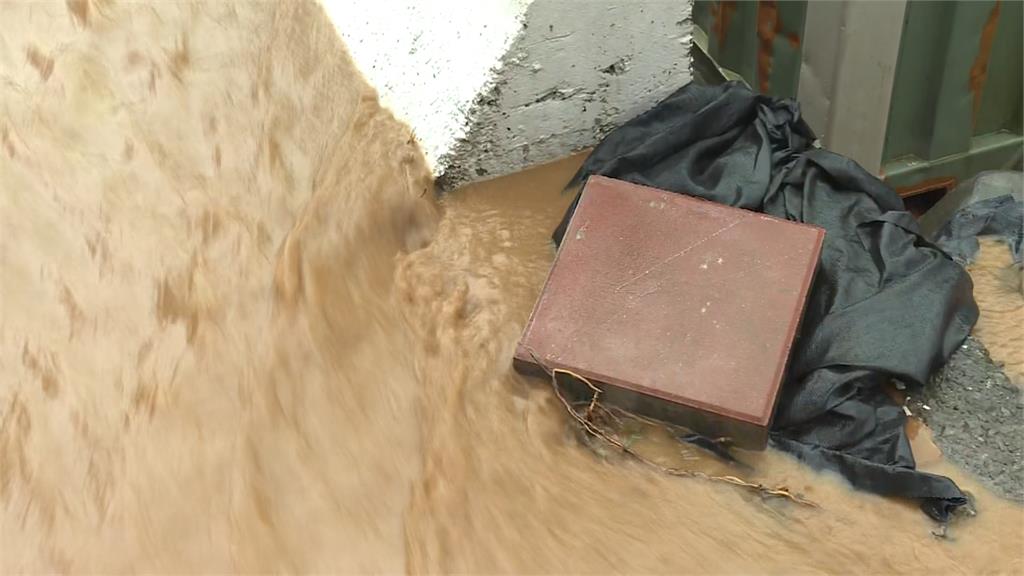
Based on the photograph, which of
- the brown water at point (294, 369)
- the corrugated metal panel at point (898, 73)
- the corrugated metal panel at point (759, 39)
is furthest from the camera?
the corrugated metal panel at point (759, 39)

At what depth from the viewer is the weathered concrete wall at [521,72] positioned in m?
2.00

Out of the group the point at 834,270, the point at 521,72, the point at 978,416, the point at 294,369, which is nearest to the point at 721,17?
the point at 521,72

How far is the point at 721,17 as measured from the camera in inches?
122

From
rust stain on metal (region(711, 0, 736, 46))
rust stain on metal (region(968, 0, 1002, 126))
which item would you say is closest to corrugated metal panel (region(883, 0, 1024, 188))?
rust stain on metal (region(968, 0, 1002, 126))

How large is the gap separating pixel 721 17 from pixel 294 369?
199cm

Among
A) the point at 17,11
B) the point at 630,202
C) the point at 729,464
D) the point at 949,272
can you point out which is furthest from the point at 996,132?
the point at 17,11

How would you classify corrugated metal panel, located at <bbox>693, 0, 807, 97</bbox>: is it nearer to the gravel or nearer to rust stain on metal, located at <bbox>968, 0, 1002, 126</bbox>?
rust stain on metal, located at <bbox>968, 0, 1002, 126</bbox>

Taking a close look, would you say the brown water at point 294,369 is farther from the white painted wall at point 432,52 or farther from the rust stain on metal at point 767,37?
the rust stain on metal at point 767,37

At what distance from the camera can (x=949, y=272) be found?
6.07ft

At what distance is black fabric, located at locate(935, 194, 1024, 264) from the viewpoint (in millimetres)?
2094

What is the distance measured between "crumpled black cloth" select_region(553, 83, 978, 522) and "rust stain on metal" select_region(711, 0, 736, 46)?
102 centimetres

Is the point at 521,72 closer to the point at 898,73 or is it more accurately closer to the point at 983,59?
the point at 898,73

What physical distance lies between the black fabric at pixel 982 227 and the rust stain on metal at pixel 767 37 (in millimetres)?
857

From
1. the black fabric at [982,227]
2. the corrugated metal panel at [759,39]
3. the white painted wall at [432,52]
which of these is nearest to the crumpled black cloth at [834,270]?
the black fabric at [982,227]
